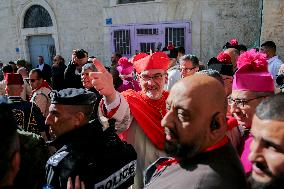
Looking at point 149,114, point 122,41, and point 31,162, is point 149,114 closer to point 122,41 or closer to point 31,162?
point 31,162

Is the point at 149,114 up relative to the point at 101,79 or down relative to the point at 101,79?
down

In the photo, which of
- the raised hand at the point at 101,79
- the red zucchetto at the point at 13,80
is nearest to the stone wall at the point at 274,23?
the red zucchetto at the point at 13,80

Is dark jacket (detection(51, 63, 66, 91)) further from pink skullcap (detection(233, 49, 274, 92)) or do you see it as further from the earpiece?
the earpiece

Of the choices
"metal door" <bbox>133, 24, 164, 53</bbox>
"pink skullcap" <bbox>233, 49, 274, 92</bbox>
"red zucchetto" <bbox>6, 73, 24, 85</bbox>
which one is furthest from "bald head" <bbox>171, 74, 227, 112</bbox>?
"metal door" <bbox>133, 24, 164, 53</bbox>

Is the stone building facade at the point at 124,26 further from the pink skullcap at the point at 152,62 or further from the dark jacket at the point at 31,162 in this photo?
the dark jacket at the point at 31,162

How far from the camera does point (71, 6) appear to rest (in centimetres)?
1188

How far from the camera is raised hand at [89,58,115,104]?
7.14ft

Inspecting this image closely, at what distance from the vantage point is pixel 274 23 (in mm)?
7180

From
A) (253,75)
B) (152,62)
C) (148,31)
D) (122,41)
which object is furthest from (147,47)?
(253,75)

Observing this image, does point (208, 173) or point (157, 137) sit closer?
point (208, 173)

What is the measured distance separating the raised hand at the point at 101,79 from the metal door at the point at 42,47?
38.5 feet

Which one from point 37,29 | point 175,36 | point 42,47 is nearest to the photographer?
point 175,36

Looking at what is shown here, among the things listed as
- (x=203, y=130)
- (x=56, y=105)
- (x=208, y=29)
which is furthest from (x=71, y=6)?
(x=203, y=130)

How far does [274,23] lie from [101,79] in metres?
6.36
